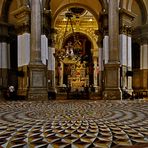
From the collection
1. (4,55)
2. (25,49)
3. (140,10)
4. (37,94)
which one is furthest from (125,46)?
(4,55)

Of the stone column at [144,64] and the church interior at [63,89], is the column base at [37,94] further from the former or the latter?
the stone column at [144,64]

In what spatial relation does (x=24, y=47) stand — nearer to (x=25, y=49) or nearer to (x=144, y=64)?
(x=25, y=49)

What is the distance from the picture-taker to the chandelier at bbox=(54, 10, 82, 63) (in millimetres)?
21312

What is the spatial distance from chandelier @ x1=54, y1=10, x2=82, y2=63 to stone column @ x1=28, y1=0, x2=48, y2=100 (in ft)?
25.8

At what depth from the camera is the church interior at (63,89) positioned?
378cm

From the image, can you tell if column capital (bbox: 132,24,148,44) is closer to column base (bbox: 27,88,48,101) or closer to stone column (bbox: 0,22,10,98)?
column base (bbox: 27,88,48,101)

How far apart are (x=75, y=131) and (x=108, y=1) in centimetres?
1035

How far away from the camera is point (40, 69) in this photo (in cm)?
1230

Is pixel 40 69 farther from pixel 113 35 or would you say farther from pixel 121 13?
pixel 121 13

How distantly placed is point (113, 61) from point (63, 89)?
996cm

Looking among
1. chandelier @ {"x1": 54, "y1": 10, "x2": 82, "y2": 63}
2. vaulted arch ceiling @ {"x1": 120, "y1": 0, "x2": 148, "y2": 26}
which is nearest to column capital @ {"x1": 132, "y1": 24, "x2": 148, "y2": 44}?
vaulted arch ceiling @ {"x1": 120, "y1": 0, "x2": 148, "y2": 26}

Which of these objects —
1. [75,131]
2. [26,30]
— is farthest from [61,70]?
[75,131]

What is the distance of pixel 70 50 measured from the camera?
894 inches

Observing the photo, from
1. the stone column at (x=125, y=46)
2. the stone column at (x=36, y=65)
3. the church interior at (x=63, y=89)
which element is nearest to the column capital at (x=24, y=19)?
the church interior at (x=63, y=89)
